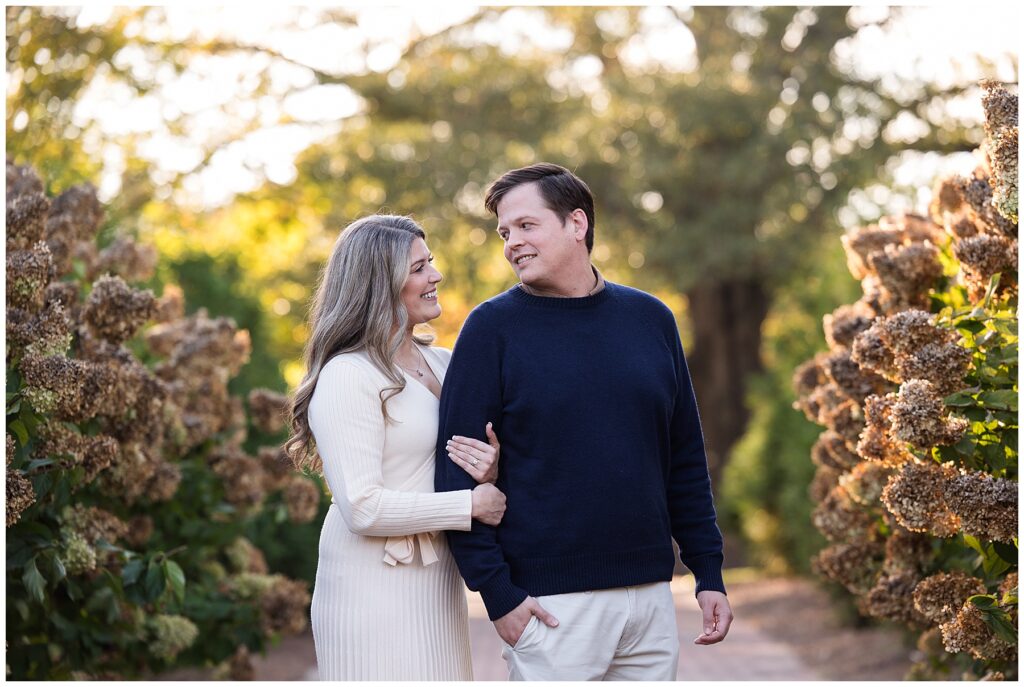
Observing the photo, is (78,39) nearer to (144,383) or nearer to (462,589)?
(144,383)

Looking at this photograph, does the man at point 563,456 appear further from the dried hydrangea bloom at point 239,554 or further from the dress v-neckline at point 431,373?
the dried hydrangea bloom at point 239,554

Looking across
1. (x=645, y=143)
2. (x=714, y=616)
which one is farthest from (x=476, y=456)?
(x=645, y=143)

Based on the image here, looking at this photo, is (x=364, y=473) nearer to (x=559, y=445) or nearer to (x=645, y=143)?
(x=559, y=445)

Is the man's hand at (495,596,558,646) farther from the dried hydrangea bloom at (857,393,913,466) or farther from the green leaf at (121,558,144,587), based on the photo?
the green leaf at (121,558,144,587)

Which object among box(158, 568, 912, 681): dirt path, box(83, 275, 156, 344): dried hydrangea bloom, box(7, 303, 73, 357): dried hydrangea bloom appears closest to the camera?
box(7, 303, 73, 357): dried hydrangea bloom

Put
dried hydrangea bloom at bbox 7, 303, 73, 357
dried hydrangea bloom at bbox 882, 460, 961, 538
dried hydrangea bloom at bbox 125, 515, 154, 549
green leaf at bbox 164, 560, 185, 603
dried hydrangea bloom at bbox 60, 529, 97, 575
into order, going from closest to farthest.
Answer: dried hydrangea bloom at bbox 882, 460, 961, 538
dried hydrangea bloom at bbox 7, 303, 73, 357
dried hydrangea bloom at bbox 60, 529, 97, 575
green leaf at bbox 164, 560, 185, 603
dried hydrangea bloom at bbox 125, 515, 154, 549

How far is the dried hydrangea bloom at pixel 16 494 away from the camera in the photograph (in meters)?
3.64

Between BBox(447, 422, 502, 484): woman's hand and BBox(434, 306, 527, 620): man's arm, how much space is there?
24mm

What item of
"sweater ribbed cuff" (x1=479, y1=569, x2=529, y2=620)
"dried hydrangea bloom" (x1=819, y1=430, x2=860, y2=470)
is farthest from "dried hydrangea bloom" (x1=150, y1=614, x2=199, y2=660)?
"dried hydrangea bloom" (x1=819, y1=430, x2=860, y2=470)

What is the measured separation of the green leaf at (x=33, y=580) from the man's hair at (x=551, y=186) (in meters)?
1.89

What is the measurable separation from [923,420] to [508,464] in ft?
4.07

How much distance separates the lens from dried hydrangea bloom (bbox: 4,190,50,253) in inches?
163

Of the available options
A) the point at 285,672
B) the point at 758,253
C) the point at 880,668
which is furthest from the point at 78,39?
the point at 758,253

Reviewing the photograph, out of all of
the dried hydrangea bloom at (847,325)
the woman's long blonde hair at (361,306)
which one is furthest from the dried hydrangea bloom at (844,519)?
the woman's long blonde hair at (361,306)
